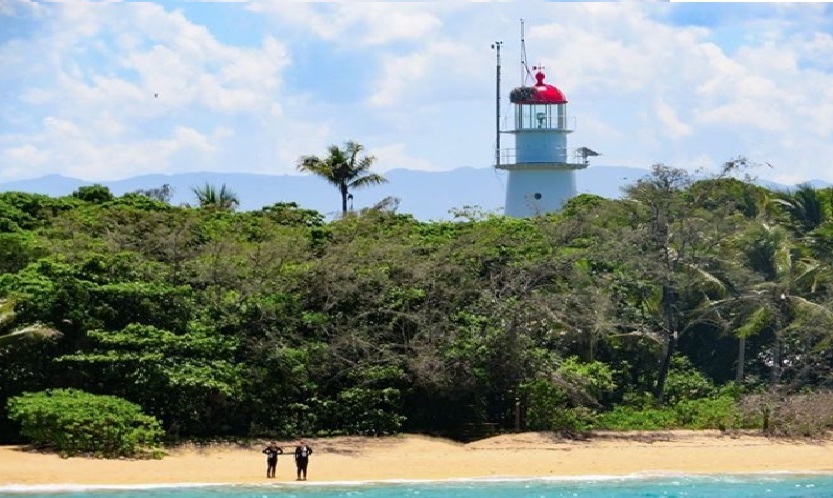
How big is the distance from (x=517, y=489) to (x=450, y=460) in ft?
9.55

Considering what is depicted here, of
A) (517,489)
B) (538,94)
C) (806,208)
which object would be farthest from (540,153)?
(517,489)

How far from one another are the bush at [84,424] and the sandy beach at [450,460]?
337 millimetres

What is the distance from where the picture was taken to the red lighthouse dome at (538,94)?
54219 millimetres

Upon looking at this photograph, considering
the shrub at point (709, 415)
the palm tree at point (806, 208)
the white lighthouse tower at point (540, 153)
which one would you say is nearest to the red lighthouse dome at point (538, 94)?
the white lighthouse tower at point (540, 153)

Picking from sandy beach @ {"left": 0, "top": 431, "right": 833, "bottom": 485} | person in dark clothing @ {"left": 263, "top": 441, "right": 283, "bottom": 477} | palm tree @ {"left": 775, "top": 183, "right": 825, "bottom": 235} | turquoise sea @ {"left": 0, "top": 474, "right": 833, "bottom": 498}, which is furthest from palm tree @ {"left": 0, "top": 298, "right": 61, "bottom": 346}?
palm tree @ {"left": 775, "top": 183, "right": 825, "bottom": 235}

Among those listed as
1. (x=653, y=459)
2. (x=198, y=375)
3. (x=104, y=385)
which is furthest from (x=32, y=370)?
(x=653, y=459)

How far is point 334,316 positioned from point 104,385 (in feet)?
17.0

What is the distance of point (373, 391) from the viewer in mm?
30953

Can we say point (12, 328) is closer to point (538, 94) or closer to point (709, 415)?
point (709, 415)

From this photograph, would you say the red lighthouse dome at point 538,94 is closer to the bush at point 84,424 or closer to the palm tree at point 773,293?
the palm tree at point 773,293

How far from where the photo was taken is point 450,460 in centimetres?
2955

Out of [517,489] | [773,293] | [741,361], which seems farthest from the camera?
[741,361]

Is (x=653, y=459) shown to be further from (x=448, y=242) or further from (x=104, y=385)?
(x=104, y=385)

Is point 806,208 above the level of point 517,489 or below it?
above
